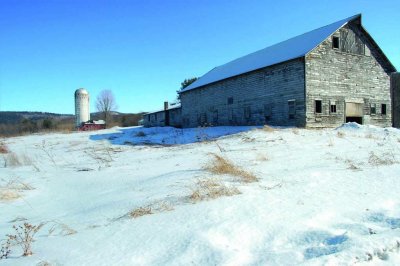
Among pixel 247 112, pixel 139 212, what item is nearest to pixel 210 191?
pixel 139 212

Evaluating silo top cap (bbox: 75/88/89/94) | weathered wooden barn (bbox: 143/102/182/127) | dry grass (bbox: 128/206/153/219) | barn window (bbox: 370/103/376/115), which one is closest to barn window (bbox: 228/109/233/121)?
barn window (bbox: 370/103/376/115)

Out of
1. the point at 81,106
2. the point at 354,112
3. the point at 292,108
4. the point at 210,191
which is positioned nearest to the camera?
the point at 210,191

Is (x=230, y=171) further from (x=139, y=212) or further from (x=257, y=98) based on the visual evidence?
(x=257, y=98)

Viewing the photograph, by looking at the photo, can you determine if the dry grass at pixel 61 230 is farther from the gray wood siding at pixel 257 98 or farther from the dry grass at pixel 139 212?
the gray wood siding at pixel 257 98

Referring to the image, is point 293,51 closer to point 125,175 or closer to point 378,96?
point 378,96

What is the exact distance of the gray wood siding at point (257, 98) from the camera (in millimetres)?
21500

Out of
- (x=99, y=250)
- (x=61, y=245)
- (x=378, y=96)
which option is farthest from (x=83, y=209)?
(x=378, y=96)

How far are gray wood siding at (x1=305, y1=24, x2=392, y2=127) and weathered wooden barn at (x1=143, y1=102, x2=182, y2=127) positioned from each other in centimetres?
1851

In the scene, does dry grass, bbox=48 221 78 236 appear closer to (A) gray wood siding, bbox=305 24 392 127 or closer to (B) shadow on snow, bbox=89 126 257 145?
(B) shadow on snow, bbox=89 126 257 145

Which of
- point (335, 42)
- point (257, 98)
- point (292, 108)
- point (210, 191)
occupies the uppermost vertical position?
point (335, 42)

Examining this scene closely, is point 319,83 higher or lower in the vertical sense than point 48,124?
higher

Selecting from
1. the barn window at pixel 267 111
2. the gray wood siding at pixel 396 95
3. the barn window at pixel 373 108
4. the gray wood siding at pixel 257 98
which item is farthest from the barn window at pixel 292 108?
the gray wood siding at pixel 396 95

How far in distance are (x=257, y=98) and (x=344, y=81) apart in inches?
223

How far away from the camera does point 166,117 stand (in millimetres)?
41812
